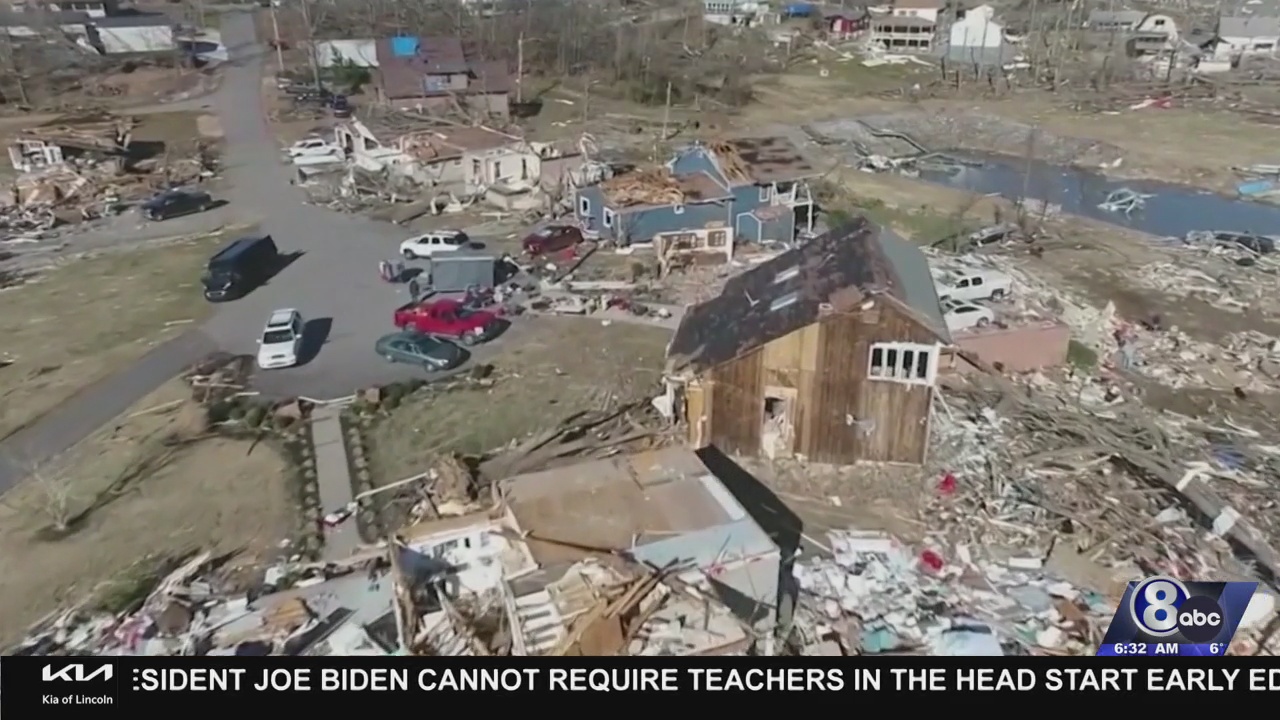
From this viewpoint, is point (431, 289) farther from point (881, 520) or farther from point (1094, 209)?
point (1094, 209)

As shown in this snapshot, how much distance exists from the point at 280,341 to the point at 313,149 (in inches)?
843

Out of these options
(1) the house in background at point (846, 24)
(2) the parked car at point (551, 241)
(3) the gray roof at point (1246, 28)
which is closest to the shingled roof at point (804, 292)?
(2) the parked car at point (551, 241)

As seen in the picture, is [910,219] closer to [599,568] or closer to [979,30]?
[599,568]

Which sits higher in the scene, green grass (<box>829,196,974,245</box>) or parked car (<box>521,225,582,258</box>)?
parked car (<box>521,225,582,258</box>)

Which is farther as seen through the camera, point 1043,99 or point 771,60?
point 771,60

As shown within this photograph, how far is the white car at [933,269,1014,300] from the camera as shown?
86.9 feet

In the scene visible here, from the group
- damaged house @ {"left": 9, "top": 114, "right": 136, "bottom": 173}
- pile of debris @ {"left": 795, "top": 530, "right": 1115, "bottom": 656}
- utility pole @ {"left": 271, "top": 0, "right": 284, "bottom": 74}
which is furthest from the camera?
utility pole @ {"left": 271, "top": 0, "right": 284, "bottom": 74}

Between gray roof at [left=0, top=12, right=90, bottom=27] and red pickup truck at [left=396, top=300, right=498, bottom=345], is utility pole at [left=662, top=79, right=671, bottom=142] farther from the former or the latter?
gray roof at [left=0, top=12, right=90, bottom=27]

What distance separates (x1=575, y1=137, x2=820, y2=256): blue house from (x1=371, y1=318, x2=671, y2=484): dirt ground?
650 centimetres

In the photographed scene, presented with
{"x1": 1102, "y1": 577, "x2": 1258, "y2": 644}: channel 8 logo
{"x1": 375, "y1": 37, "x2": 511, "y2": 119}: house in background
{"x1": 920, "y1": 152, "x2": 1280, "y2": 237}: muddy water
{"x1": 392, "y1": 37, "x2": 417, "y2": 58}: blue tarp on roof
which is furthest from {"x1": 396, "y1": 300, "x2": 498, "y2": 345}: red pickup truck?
{"x1": 392, "y1": 37, "x2": 417, "y2": 58}: blue tarp on roof

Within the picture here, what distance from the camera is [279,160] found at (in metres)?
42.9

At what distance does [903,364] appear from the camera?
1792cm
